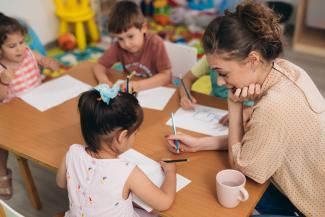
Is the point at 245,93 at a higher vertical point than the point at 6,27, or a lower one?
lower

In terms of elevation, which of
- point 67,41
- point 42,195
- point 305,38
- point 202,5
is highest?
point 202,5

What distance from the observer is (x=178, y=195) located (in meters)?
1.26

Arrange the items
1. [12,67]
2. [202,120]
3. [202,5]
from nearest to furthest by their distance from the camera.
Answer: [202,120], [12,67], [202,5]

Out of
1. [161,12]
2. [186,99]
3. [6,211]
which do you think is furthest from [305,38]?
[6,211]

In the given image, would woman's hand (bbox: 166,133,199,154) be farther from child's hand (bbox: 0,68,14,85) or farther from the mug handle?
child's hand (bbox: 0,68,14,85)

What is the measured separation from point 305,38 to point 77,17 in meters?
2.32

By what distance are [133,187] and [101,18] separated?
3.49 metres

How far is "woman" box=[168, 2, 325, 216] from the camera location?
125 cm

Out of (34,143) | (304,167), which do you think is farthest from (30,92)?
(304,167)

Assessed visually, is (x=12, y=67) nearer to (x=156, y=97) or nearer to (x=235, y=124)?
(x=156, y=97)

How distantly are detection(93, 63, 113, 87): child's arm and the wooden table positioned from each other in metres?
0.04

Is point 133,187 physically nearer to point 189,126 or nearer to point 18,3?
point 189,126

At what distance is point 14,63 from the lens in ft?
6.84

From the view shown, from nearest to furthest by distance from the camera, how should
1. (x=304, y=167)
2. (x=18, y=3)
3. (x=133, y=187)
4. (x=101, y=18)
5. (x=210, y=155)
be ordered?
1. (x=133, y=187)
2. (x=304, y=167)
3. (x=210, y=155)
4. (x=18, y=3)
5. (x=101, y=18)
